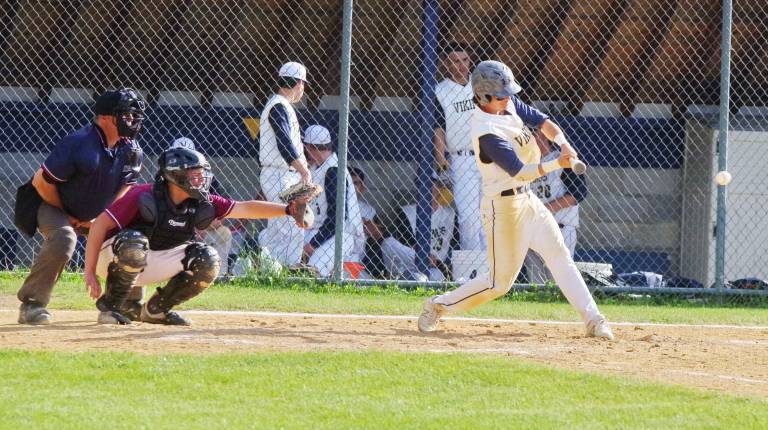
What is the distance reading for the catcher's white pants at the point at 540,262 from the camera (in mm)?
11820

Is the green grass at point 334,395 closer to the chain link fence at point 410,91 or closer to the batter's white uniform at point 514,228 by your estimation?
the batter's white uniform at point 514,228

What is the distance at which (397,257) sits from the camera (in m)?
11.7

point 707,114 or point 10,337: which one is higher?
point 707,114

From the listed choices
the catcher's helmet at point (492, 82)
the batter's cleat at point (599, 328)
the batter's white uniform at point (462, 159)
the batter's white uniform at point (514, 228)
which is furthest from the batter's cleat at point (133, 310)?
the batter's white uniform at point (462, 159)

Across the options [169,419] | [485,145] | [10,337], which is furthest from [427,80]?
[169,419]

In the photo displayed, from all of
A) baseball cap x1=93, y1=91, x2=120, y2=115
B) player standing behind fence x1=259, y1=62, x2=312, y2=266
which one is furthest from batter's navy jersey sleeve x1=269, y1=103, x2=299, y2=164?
baseball cap x1=93, y1=91, x2=120, y2=115

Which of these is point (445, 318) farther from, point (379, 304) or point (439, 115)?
point (439, 115)

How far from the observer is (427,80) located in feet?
36.4

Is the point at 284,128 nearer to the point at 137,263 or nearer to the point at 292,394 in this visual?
the point at 137,263

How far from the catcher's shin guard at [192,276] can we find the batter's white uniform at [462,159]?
4.15 meters

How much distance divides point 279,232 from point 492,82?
161 inches

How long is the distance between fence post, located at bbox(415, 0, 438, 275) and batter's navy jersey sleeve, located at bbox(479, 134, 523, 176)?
152 inches

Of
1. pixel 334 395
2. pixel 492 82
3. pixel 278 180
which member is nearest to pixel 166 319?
pixel 492 82

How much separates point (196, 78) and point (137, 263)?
649 centimetres
